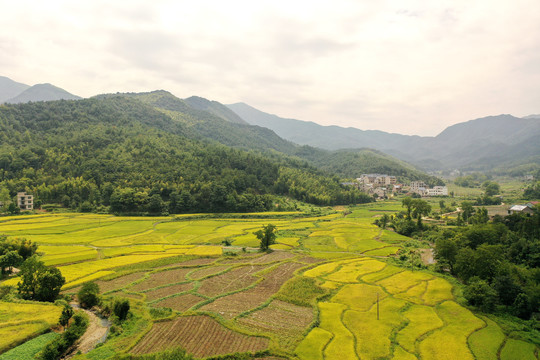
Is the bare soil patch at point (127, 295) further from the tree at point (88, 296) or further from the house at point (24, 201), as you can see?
the house at point (24, 201)

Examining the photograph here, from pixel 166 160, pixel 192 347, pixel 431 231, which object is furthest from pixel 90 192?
pixel 431 231

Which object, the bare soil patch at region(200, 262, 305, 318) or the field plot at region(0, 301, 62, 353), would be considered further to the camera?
the bare soil patch at region(200, 262, 305, 318)

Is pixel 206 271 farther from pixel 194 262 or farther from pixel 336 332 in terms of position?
pixel 336 332

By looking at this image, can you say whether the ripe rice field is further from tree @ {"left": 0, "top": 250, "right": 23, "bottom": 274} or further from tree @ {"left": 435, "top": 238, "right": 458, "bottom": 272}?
tree @ {"left": 435, "top": 238, "right": 458, "bottom": 272}

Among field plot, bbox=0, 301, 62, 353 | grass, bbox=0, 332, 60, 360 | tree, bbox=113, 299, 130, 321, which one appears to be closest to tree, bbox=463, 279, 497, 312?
tree, bbox=113, 299, 130, 321

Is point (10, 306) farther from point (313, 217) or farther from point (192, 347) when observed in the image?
point (313, 217)

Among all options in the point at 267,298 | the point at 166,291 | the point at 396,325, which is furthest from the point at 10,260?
the point at 396,325

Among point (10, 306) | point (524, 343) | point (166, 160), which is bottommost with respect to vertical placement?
point (524, 343)
